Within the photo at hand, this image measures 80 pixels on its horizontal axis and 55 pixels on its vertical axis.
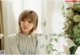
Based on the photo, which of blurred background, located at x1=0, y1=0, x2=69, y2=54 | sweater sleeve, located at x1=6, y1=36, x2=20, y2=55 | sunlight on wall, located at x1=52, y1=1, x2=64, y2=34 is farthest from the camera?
sunlight on wall, located at x1=52, y1=1, x2=64, y2=34

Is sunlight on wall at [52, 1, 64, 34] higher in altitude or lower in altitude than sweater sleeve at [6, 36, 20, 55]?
higher

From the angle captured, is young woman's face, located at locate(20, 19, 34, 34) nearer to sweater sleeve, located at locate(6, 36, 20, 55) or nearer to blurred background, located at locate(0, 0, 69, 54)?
sweater sleeve, located at locate(6, 36, 20, 55)

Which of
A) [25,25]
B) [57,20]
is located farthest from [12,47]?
[57,20]

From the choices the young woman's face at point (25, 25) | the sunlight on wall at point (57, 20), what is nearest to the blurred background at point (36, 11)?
the sunlight on wall at point (57, 20)

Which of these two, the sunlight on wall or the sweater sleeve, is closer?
the sweater sleeve

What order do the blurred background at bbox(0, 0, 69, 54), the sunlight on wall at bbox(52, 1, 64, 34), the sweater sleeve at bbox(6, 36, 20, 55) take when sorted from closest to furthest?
the sweater sleeve at bbox(6, 36, 20, 55)
the blurred background at bbox(0, 0, 69, 54)
the sunlight on wall at bbox(52, 1, 64, 34)

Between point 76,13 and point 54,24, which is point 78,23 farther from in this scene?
point 54,24

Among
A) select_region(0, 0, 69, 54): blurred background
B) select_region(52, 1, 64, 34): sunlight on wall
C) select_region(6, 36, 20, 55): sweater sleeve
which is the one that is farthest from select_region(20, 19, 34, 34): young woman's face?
select_region(52, 1, 64, 34): sunlight on wall

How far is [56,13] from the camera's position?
224 centimetres

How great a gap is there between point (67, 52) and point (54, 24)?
0.93 meters

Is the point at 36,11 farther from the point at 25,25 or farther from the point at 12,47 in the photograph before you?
the point at 12,47

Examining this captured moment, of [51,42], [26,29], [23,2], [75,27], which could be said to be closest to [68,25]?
[75,27]

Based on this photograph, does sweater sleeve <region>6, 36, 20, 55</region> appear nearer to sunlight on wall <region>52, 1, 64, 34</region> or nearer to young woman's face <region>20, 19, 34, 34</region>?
young woman's face <region>20, 19, 34, 34</region>

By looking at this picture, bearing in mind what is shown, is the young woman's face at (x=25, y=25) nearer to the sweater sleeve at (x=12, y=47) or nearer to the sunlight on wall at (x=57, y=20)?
the sweater sleeve at (x=12, y=47)
